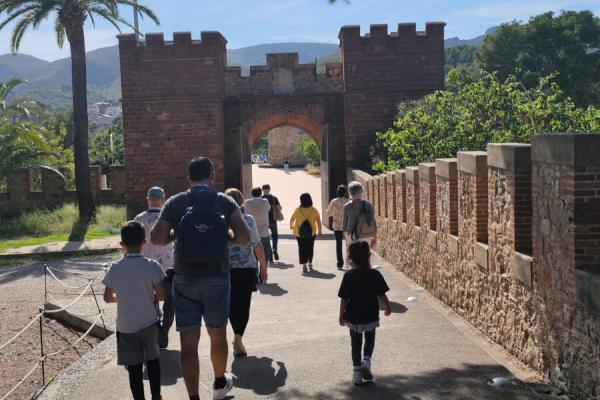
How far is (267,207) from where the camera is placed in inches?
522

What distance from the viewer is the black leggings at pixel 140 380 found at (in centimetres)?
643

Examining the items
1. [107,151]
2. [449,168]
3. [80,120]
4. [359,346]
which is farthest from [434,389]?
[107,151]

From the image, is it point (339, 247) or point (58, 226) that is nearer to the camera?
point (339, 247)

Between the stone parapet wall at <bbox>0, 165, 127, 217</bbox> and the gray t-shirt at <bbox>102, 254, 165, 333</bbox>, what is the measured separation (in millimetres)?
23575

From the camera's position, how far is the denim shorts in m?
6.32

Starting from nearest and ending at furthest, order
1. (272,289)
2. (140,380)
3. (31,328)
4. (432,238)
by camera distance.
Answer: (140,380) → (432,238) → (272,289) → (31,328)

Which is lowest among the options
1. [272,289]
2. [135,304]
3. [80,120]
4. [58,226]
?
[58,226]

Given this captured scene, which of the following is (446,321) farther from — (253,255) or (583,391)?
(583,391)

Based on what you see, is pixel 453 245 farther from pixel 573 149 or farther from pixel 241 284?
pixel 573 149

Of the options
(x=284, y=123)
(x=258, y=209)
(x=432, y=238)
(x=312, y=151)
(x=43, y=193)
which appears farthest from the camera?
(x=312, y=151)

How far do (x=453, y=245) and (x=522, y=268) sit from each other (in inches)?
107

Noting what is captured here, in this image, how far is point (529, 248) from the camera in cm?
768

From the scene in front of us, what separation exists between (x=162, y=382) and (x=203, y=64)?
19.3 m

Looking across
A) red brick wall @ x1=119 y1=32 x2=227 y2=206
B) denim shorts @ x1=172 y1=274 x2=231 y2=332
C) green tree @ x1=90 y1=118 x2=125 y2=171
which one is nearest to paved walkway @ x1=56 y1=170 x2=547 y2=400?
denim shorts @ x1=172 y1=274 x2=231 y2=332
